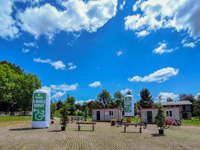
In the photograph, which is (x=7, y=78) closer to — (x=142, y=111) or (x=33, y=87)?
(x=33, y=87)

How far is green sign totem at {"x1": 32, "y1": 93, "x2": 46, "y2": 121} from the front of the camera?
1553 cm

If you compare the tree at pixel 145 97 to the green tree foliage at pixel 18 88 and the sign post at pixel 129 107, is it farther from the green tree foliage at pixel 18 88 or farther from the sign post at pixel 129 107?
the green tree foliage at pixel 18 88

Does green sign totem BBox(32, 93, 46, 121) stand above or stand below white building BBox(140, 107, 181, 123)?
above

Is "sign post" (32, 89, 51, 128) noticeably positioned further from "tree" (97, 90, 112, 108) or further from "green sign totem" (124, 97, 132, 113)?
"tree" (97, 90, 112, 108)

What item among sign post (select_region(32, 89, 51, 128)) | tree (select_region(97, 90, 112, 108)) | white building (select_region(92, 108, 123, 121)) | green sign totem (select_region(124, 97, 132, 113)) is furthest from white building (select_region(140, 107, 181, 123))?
tree (select_region(97, 90, 112, 108))

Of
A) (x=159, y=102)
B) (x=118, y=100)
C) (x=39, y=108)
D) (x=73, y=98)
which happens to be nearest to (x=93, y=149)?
(x=159, y=102)

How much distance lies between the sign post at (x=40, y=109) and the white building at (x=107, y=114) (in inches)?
627

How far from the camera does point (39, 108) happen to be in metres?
15.6

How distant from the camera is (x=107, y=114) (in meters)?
30.0

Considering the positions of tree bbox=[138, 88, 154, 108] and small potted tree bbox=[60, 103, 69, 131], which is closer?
small potted tree bbox=[60, 103, 69, 131]

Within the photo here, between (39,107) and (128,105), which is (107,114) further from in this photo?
(39,107)

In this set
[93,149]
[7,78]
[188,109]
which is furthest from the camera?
[188,109]

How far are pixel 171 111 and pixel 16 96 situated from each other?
3679cm

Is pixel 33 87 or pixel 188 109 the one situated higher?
pixel 33 87
